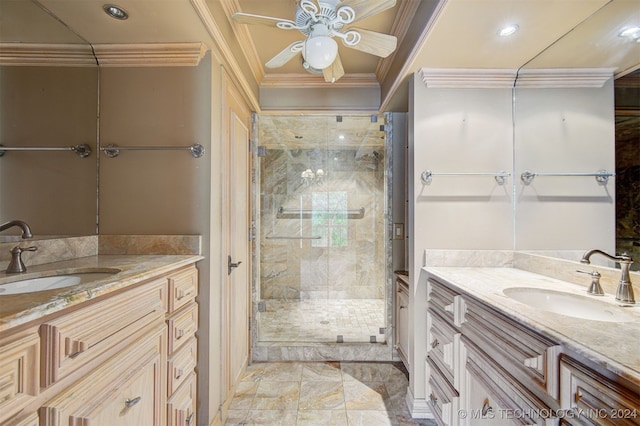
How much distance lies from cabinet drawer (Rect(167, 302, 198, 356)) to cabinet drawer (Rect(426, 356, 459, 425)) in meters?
1.40

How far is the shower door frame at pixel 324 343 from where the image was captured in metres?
2.44

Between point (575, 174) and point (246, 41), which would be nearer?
point (575, 174)

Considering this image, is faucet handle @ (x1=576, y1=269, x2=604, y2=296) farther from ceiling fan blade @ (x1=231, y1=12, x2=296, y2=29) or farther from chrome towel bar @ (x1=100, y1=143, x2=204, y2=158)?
chrome towel bar @ (x1=100, y1=143, x2=204, y2=158)

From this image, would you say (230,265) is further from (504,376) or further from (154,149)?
(504,376)

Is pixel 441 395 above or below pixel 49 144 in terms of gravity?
below

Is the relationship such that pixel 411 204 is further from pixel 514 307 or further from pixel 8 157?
pixel 8 157

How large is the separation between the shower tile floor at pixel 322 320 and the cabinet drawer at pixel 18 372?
2045 mm

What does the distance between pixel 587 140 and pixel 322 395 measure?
229 cm

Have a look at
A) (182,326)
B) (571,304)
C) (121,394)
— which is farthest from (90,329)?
(571,304)

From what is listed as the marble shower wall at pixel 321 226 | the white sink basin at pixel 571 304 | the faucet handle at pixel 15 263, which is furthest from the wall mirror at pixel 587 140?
the faucet handle at pixel 15 263

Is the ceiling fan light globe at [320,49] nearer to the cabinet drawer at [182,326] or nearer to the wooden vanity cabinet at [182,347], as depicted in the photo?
the wooden vanity cabinet at [182,347]

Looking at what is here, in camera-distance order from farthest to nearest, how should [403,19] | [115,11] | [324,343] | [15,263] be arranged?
[324,343] < [403,19] < [115,11] < [15,263]

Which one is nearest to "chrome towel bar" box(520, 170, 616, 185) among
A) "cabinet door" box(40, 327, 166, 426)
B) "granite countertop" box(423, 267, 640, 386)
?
"granite countertop" box(423, 267, 640, 386)

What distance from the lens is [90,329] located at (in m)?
0.80
